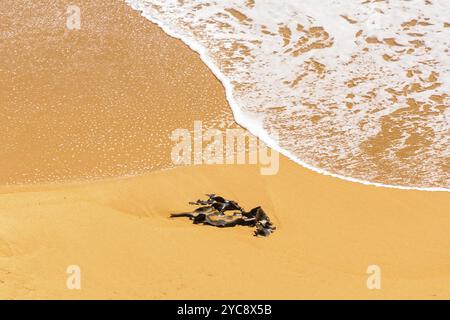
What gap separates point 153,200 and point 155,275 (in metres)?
1.82

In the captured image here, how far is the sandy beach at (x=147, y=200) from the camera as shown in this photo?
5.50 m

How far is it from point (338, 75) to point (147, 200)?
470cm

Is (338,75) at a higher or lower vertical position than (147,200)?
higher

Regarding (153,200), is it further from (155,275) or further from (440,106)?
(440,106)

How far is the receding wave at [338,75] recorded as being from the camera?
8.77m

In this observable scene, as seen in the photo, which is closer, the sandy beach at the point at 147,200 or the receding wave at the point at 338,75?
the sandy beach at the point at 147,200

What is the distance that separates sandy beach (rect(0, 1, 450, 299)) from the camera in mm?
5504

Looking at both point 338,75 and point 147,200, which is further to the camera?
point 338,75

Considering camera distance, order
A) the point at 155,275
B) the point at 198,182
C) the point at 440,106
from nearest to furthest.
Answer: the point at 155,275
the point at 198,182
the point at 440,106

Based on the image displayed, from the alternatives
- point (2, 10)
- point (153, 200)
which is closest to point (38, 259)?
point (153, 200)

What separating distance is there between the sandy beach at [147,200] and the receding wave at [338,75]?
0.47 meters

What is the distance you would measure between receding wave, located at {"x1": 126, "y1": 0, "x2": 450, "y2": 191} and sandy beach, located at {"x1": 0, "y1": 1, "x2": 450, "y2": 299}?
470 mm

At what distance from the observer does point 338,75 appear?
1044cm

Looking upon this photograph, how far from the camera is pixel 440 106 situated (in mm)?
9727
